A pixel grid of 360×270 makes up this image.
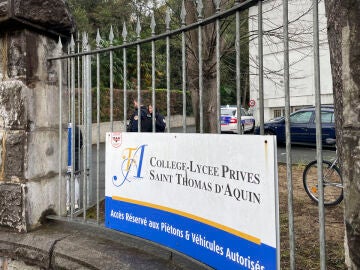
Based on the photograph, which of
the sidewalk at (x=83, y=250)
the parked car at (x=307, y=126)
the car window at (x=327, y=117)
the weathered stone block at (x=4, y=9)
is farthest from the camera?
the car window at (x=327, y=117)

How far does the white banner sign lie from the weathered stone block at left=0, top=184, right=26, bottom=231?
794mm

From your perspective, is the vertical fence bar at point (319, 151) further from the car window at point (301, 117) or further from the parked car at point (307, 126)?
the car window at point (301, 117)

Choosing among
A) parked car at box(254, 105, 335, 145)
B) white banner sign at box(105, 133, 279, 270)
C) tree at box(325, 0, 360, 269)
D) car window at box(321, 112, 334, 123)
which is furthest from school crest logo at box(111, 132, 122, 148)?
car window at box(321, 112, 334, 123)

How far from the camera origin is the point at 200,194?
84.5 inches

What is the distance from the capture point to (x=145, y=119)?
21.9 ft

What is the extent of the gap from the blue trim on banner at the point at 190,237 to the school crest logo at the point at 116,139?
425 mm

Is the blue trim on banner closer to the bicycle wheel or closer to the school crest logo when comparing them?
the school crest logo

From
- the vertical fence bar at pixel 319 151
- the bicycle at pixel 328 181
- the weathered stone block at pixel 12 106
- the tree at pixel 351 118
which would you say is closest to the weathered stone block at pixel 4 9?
the weathered stone block at pixel 12 106

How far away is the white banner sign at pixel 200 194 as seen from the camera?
171 cm

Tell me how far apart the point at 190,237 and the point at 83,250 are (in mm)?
923

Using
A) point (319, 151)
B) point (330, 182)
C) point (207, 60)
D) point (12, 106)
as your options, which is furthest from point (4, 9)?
point (330, 182)

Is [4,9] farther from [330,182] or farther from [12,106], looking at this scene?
[330,182]

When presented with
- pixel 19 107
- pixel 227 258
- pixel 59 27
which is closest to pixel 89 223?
pixel 19 107

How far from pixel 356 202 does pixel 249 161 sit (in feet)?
1.90
